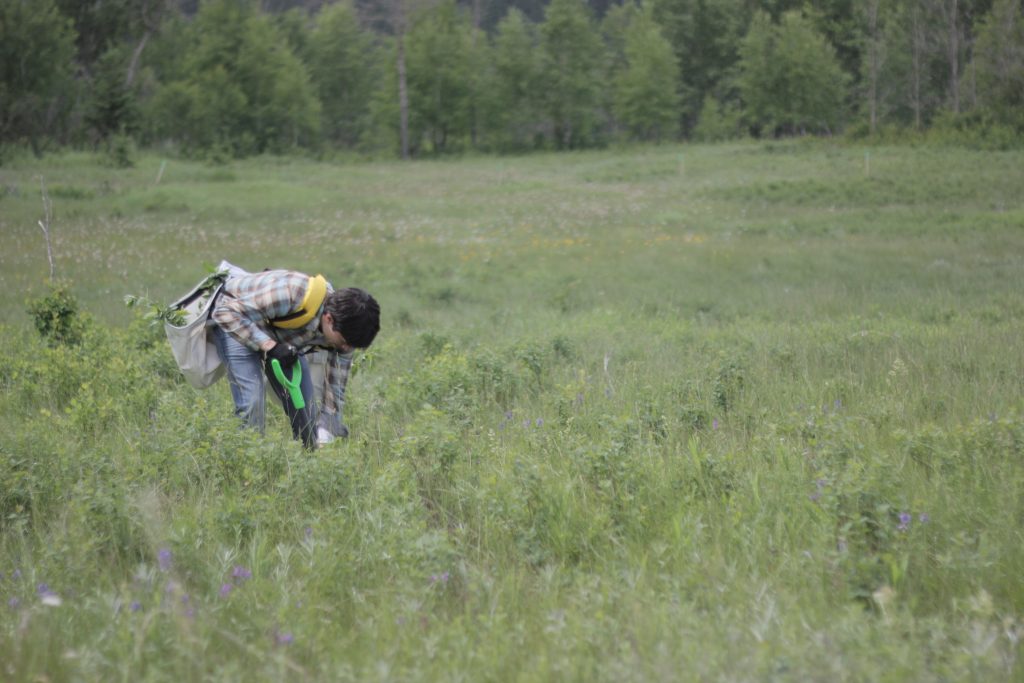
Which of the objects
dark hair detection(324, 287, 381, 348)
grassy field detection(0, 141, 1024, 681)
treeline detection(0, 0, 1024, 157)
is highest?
treeline detection(0, 0, 1024, 157)

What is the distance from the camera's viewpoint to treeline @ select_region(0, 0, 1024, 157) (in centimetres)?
4116

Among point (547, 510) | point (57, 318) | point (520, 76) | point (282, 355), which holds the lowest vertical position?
point (547, 510)

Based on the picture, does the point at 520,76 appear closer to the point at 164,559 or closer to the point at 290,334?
the point at 290,334

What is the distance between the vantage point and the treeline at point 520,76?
135 feet

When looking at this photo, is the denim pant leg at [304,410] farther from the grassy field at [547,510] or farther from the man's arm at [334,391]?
the grassy field at [547,510]

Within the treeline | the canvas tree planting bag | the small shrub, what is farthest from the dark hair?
the treeline

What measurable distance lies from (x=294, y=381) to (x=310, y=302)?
43 centimetres

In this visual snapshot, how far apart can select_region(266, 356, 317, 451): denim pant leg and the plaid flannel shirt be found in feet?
0.56

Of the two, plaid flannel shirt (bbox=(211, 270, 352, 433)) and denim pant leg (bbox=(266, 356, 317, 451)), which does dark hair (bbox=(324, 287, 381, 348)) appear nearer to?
plaid flannel shirt (bbox=(211, 270, 352, 433))

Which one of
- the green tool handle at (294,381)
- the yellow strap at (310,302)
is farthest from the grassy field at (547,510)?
the yellow strap at (310,302)

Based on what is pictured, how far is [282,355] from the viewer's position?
4641 millimetres

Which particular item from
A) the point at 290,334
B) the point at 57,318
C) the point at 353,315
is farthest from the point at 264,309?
the point at 57,318

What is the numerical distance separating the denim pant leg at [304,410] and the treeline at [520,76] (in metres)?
36.3

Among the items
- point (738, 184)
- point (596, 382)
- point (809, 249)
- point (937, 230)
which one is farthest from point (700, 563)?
point (738, 184)
